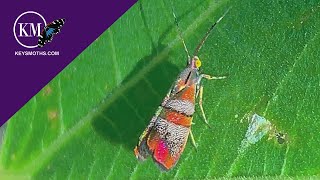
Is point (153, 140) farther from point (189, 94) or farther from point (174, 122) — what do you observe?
point (189, 94)

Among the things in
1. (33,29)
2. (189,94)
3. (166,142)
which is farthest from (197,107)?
(33,29)

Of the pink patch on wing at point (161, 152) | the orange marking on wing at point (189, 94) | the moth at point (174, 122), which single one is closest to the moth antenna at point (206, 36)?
the moth at point (174, 122)

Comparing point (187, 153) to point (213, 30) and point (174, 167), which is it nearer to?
point (174, 167)

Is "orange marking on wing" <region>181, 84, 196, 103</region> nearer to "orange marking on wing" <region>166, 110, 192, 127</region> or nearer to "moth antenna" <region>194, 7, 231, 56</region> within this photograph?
"orange marking on wing" <region>166, 110, 192, 127</region>

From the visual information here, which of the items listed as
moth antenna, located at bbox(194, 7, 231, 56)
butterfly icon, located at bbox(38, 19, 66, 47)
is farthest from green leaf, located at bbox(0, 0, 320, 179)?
butterfly icon, located at bbox(38, 19, 66, 47)

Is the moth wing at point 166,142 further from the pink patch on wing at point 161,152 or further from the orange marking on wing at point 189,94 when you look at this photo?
the orange marking on wing at point 189,94

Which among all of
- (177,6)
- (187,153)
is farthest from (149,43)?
(187,153)
